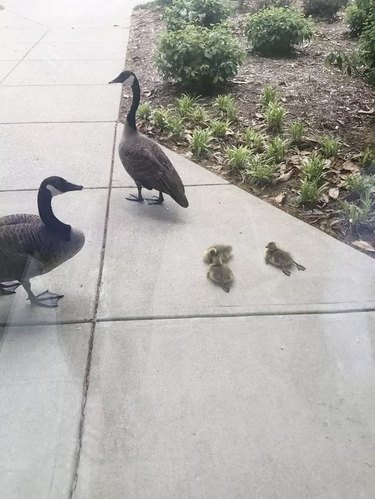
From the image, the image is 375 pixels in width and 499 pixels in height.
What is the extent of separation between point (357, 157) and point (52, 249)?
3109 mm

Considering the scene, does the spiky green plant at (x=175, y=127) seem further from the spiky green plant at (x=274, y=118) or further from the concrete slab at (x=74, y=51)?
the concrete slab at (x=74, y=51)

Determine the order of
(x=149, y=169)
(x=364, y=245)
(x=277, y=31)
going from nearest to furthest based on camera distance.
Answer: (x=364, y=245)
(x=149, y=169)
(x=277, y=31)

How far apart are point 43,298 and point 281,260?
155 centimetres

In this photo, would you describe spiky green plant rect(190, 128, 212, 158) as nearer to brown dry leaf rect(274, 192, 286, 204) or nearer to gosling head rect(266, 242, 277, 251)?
brown dry leaf rect(274, 192, 286, 204)

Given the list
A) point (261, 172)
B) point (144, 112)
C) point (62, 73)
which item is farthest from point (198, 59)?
point (261, 172)

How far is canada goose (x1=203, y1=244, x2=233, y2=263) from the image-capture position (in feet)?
11.5

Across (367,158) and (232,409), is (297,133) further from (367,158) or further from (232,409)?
(232,409)

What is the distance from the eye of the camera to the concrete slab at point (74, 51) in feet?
21.7

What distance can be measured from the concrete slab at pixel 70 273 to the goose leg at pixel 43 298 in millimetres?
30

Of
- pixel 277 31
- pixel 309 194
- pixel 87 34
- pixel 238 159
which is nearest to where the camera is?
pixel 309 194

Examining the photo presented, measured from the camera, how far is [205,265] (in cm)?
347

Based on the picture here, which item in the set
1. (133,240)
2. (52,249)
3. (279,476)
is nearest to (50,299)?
(52,249)

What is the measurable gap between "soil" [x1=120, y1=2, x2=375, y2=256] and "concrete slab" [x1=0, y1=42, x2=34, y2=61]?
4.33 ft

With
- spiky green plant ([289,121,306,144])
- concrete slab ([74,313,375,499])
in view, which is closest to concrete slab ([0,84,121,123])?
spiky green plant ([289,121,306,144])
